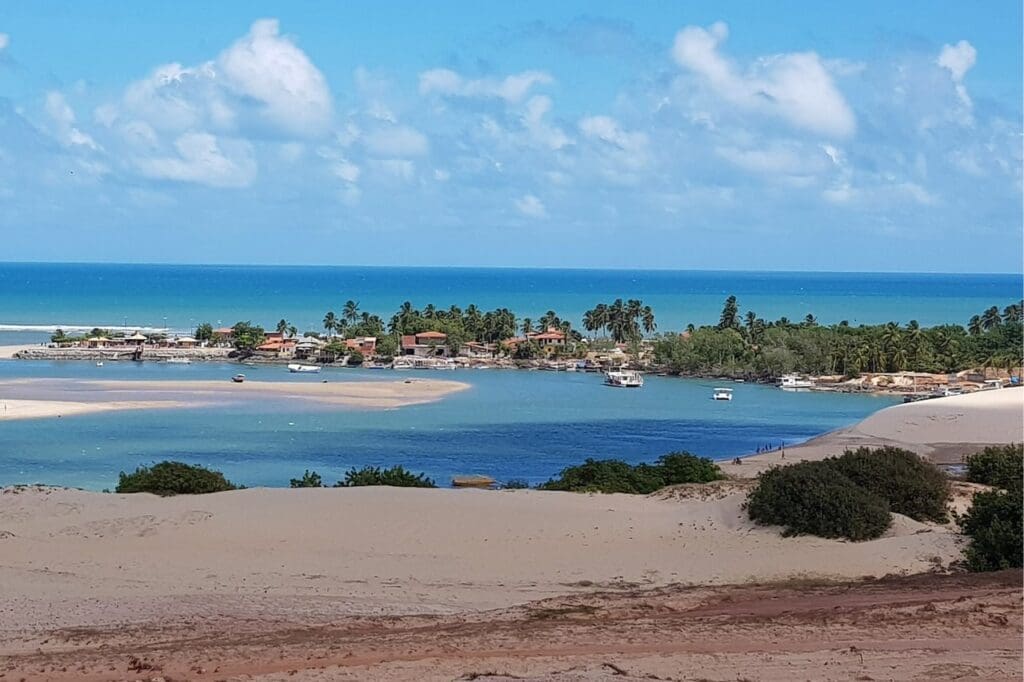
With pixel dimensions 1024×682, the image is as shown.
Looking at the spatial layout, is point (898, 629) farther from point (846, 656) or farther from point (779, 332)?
point (779, 332)

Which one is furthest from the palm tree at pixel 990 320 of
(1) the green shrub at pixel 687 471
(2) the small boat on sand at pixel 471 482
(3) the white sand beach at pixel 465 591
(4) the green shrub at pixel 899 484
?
(4) the green shrub at pixel 899 484

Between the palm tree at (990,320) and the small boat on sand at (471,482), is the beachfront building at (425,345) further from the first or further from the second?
the small boat on sand at (471,482)

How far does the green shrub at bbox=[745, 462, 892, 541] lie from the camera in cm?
1900

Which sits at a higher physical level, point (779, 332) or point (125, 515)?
point (779, 332)

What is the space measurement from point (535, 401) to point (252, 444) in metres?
24.5

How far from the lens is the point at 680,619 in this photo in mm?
12906

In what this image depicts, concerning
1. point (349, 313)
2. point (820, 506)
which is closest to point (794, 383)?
point (349, 313)

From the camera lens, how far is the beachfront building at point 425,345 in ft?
329

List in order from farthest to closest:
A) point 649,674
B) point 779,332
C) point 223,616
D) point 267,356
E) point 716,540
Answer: point 267,356 < point 779,332 < point 716,540 < point 223,616 < point 649,674

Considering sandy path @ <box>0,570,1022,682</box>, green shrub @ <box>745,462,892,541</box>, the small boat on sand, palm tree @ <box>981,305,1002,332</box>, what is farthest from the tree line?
sandy path @ <box>0,570,1022,682</box>

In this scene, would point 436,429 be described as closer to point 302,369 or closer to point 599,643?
point 302,369

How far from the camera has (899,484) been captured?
21.2 metres

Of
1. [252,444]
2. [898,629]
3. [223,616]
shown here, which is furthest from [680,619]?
[252,444]

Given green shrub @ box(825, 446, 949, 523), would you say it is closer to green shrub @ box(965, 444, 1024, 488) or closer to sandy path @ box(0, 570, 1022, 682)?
green shrub @ box(965, 444, 1024, 488)
